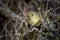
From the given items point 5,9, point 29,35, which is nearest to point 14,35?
point 29,35

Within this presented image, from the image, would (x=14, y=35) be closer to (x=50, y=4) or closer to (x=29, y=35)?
(x=29, y=35)

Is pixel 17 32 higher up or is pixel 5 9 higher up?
pixel 5 9

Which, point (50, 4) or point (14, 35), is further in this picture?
point (50, 4)
